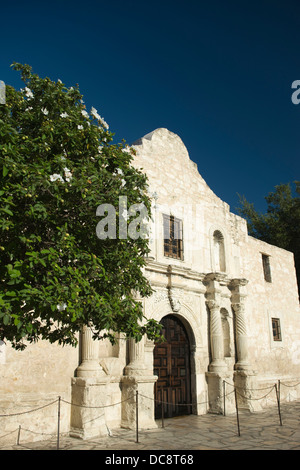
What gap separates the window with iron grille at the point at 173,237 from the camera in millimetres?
10797

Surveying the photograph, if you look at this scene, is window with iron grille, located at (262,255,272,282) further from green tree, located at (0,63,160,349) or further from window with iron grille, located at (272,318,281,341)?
green tree, located at (0,63,160,349)

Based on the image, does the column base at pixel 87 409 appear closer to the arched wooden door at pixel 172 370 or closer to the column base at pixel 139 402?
the column base at pixel 139 402

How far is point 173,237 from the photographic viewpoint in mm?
11000

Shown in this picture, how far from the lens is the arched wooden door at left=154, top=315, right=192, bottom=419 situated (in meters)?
9.83

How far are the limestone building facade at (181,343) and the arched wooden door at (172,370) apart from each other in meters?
0.03

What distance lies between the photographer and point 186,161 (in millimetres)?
12203

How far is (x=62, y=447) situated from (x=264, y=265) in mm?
10588

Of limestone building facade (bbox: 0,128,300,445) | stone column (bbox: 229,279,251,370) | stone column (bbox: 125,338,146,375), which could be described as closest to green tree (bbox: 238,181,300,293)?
limestone building facade (bbox: 0,128,300,445)

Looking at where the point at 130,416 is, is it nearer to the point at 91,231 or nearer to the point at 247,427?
the point at 247,427

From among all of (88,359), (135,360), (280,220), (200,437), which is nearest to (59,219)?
(88,359)

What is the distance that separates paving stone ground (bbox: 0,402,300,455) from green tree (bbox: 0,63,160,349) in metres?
2.40

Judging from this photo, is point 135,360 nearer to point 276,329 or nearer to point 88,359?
point 88,359

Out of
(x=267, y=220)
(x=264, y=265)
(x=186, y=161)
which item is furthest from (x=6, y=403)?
(x=267, y=220)

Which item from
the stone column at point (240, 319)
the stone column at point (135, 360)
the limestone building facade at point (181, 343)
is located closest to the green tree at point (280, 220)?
the limestone building facade at point (181, 343)
